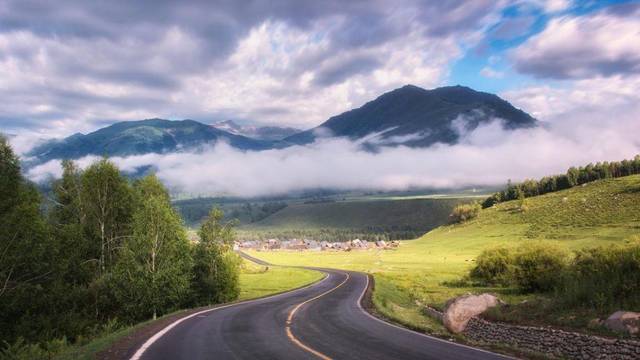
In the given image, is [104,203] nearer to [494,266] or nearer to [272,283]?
[272,283]

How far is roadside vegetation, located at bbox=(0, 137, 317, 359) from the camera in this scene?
111 feet

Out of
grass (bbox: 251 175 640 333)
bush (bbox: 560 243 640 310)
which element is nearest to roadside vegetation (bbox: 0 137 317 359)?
bush (bbox: 560 243 640 310)

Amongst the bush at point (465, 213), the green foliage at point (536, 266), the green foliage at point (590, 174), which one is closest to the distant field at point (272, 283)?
the green foliage at point (536, 266)

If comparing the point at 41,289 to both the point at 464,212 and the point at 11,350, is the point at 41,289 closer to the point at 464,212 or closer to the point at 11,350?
the point at 11,350

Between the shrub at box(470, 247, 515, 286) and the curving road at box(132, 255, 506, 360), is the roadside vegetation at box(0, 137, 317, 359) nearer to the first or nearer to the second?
the curving road at box(132, 255, 506, 360)

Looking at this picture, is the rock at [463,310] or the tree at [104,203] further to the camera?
the tree at [104,203]

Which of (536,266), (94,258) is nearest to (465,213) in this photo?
(536,266)

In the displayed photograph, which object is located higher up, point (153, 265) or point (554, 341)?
point (153, 265)

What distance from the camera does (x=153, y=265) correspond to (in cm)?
4288

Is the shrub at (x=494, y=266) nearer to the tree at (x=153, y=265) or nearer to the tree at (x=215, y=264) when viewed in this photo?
the tree at (x=215, y=264)

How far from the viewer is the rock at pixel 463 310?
82.7 feet

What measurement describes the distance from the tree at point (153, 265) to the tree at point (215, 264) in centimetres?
488

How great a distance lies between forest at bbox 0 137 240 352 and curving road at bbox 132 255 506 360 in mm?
11374

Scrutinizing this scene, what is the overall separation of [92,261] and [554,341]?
4329 centimetres
